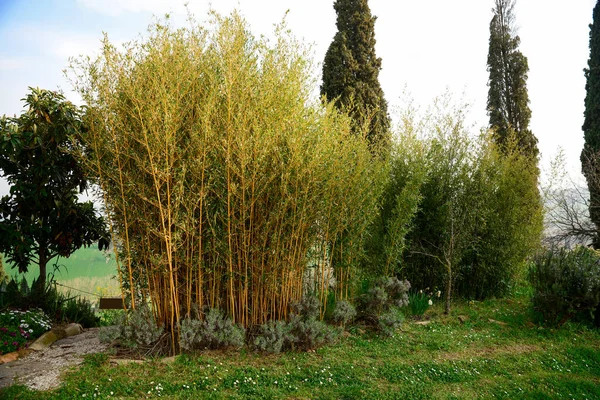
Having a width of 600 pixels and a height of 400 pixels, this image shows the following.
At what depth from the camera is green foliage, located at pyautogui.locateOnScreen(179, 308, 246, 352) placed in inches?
173

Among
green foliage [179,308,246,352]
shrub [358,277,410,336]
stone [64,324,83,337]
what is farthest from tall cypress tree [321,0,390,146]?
stone [64,324,83,337]

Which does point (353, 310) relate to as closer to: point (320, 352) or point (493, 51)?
point (320, 352)

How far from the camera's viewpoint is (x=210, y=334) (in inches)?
176

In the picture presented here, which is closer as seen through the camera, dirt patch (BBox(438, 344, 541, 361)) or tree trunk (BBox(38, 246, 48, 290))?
dirt patch (BBox(438, 344, 541, 361))

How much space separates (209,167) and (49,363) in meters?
2.46

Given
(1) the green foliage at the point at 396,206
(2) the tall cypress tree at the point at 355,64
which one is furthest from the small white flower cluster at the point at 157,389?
(2) the tall cypress tree at the point at 355,64

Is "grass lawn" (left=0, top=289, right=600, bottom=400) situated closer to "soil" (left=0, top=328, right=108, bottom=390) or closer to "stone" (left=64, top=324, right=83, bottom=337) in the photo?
Result: "soil" (left=0, top=328, right=108, bottom=390)

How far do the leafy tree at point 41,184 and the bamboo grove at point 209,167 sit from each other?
1.05m

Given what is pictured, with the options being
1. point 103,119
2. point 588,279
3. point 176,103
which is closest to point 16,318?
point 103,119

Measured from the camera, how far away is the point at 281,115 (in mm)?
4727

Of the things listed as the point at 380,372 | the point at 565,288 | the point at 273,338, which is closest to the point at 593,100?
the point at 565,288

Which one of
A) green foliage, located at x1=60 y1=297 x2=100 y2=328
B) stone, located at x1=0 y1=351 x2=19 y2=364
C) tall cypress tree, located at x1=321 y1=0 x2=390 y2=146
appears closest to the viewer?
stone, located at x1=0 y1=351 x2=19 y2=364

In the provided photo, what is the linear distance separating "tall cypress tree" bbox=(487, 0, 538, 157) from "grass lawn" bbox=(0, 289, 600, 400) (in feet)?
24.8

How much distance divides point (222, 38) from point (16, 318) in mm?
4097
